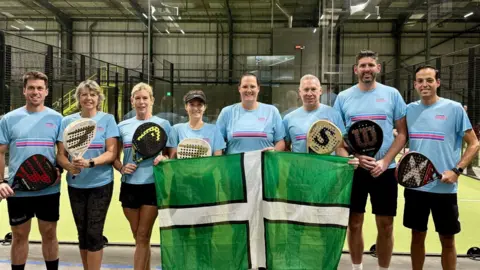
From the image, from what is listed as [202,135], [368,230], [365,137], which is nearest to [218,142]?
[202,135]

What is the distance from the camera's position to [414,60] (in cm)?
1467

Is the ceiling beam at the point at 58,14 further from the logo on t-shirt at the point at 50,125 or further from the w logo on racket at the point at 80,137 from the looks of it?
the w logo on racket at the point at 80,137

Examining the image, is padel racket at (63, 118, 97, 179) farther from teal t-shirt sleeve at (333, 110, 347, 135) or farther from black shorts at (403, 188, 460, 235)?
black shorts at (403, 188, 460, 235)

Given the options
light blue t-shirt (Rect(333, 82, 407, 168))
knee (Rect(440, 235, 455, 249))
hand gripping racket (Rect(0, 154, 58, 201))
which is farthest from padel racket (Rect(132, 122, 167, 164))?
knee (Rect(440, 235, 455, 249))

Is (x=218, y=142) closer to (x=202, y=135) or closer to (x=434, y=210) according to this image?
(x=202, y=135)

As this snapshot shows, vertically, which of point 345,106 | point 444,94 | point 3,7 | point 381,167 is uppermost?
point 3,7

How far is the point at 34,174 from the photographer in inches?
94.2

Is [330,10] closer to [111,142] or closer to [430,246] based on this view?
[430,246]

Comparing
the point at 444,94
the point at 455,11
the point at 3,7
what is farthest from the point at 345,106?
the point at 3,7

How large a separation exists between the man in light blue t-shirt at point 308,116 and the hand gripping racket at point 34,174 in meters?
1.56

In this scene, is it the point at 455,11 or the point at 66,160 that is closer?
the point at 66,160

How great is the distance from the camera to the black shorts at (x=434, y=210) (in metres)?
2.53

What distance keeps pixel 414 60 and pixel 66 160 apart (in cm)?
1467

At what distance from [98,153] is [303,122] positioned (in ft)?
4.42
